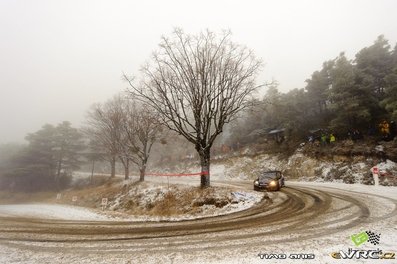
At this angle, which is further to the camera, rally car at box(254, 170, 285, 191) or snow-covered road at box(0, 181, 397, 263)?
rally car at box(254, 170, 285, 191)

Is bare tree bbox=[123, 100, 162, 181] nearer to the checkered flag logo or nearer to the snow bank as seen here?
the snow bank

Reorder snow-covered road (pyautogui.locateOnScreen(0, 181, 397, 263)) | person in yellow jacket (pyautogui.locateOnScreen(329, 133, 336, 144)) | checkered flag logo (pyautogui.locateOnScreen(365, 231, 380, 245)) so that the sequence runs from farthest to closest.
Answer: person in yellow jacket (pyautogui.locateOnScreen(329, 133, 336, 144)) < checkered flag logo (pyautogui.locateOnScreen(365, 231, 380, 245)) < snow-covered road (pyautogui.locateOnScreen(0, 181, 397, 263))

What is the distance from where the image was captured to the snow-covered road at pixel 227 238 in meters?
7.71

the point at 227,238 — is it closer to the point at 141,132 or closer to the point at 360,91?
the point at 141,132

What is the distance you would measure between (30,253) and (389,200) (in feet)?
55.8

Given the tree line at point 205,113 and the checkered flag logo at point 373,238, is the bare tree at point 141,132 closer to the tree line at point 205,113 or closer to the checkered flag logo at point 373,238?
the tree line at point 205,113

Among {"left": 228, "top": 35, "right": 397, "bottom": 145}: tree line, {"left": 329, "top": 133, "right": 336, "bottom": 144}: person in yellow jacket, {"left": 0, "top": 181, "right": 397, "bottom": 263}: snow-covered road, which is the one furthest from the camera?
{"left": 329, "top": 133, "right": 336, "bottom": 144}: person in yellow jacket

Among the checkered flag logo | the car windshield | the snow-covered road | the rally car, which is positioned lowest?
the snow-covered road

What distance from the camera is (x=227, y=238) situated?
9.36 meters

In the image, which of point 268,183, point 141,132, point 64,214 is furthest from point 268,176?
point 64,214

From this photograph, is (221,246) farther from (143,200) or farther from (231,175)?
(231,175)

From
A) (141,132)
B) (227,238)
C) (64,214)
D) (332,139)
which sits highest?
(141,132)

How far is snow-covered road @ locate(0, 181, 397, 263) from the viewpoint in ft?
25.3

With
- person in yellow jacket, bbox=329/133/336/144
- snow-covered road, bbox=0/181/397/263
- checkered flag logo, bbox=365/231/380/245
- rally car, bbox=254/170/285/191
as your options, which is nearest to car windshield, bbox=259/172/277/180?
rally car, bbox=254/170/285/191
